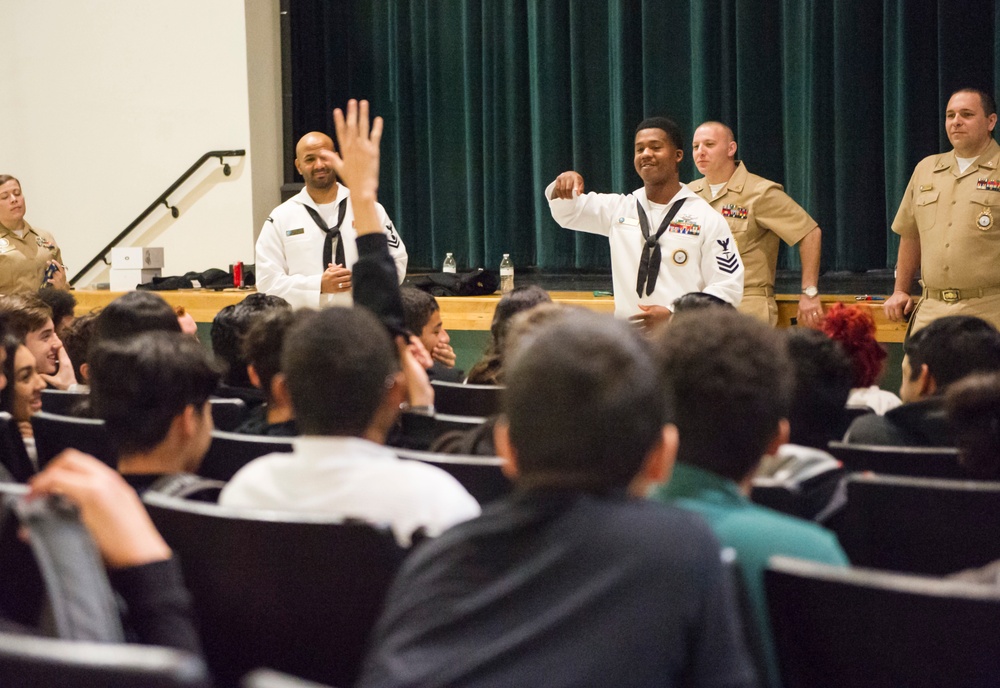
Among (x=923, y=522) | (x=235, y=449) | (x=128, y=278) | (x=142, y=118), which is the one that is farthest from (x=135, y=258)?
(x=923, y=522)

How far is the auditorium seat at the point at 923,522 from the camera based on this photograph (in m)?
1.78

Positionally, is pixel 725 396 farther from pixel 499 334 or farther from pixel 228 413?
pixel 499 334

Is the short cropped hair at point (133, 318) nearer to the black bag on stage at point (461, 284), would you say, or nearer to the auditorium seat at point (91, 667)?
the auditorium seat at point (91, 667)

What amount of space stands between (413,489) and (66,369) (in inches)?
105

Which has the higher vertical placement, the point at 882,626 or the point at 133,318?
the point at 133,318

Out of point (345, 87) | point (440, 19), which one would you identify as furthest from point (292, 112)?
point (440, 19)

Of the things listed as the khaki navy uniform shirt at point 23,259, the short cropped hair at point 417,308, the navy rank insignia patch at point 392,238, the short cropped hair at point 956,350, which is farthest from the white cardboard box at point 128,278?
the short cropped hair at point 956,350

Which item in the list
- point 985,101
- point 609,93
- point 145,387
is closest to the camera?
point 145,387

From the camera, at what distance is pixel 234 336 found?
3586 mm

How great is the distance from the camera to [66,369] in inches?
157

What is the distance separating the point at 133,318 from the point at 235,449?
1.05 m

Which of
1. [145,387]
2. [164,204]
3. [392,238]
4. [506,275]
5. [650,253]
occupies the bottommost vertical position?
[145,387]

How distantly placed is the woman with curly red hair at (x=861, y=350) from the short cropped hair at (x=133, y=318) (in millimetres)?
1899

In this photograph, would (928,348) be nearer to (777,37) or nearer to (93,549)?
(93,549)
